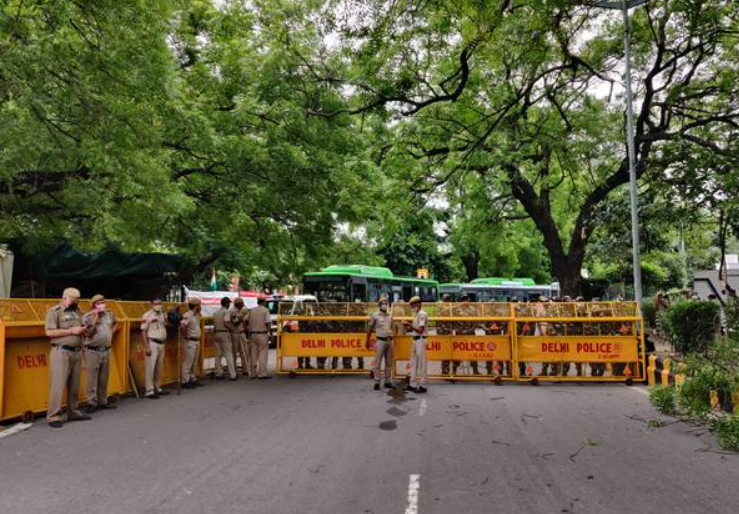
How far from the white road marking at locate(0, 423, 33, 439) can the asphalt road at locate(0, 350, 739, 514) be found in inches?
5.7

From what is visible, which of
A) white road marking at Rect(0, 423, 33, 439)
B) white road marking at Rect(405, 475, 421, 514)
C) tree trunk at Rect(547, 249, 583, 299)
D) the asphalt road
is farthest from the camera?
tree trunk at Rect(547, 249, 583, 299)

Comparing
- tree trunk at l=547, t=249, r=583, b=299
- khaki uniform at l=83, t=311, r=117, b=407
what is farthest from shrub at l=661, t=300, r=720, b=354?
khaki uniform at l=83, t=311, r=117, b=407

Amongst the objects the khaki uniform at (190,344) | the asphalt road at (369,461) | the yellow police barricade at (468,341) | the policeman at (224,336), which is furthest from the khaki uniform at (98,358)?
the yellow police barricade at (468,341)

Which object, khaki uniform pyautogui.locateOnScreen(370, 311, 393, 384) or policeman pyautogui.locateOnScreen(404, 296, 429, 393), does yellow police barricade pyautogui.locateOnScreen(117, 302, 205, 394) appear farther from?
policeman pyautogui.locateOnScreen(404, 296, 429, 393)

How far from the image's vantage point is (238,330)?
13484 mm

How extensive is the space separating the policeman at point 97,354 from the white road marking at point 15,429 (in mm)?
1062

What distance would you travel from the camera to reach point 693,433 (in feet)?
24.6

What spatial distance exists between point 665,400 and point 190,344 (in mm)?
8660

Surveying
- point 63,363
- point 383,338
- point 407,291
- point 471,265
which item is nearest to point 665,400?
point 383,338

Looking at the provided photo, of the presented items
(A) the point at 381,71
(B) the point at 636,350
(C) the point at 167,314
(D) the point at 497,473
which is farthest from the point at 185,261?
(D) the point at 497,473

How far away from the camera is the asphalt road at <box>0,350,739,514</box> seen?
15.9 ft

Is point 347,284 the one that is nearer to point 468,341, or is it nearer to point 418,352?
point 468,341

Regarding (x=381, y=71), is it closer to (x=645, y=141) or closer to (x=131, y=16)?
(x=131, y=16)

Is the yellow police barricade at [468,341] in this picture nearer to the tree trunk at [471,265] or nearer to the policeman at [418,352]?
the policeman at [418,352]
